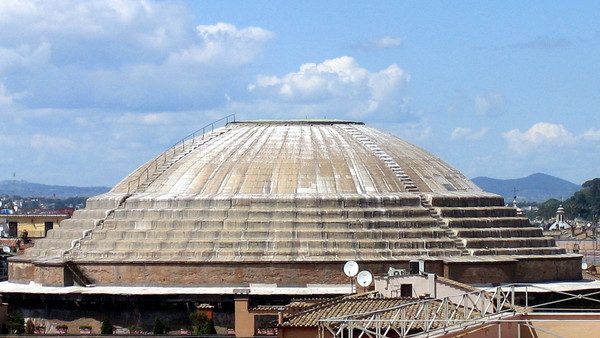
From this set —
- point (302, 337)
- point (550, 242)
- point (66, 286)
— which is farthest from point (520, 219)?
point (302, 337)

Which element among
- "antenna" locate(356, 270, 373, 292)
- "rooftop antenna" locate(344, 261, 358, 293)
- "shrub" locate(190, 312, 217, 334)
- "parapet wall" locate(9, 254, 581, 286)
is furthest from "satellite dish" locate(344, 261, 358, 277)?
"shrub" locate(190, 312, 217, 334)

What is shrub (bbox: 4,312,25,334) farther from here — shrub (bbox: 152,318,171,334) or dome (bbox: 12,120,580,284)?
dome (bbox: 12,120,580,284)

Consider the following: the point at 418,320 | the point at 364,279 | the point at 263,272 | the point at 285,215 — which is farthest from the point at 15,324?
the point at 418,320

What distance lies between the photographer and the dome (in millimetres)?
91250

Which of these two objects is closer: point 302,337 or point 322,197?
point 302,337

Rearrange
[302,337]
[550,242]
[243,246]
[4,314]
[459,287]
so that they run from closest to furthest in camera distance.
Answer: [302,337], [459,287], [4,314], [243,246], [550,242]

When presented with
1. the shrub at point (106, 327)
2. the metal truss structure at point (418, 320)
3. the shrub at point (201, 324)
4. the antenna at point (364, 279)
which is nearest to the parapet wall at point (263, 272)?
the shrub at point (201, 324)

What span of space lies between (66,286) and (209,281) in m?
8.00

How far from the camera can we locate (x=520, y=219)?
98.2 m

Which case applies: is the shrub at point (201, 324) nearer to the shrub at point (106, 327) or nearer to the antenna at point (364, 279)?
the shrub at point (106, 327)

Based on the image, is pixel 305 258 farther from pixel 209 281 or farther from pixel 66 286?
pixel 66 286

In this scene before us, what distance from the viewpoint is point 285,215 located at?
9319 cm

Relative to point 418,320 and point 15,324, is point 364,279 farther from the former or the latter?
point 418,320

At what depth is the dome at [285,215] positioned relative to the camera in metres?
91.2
